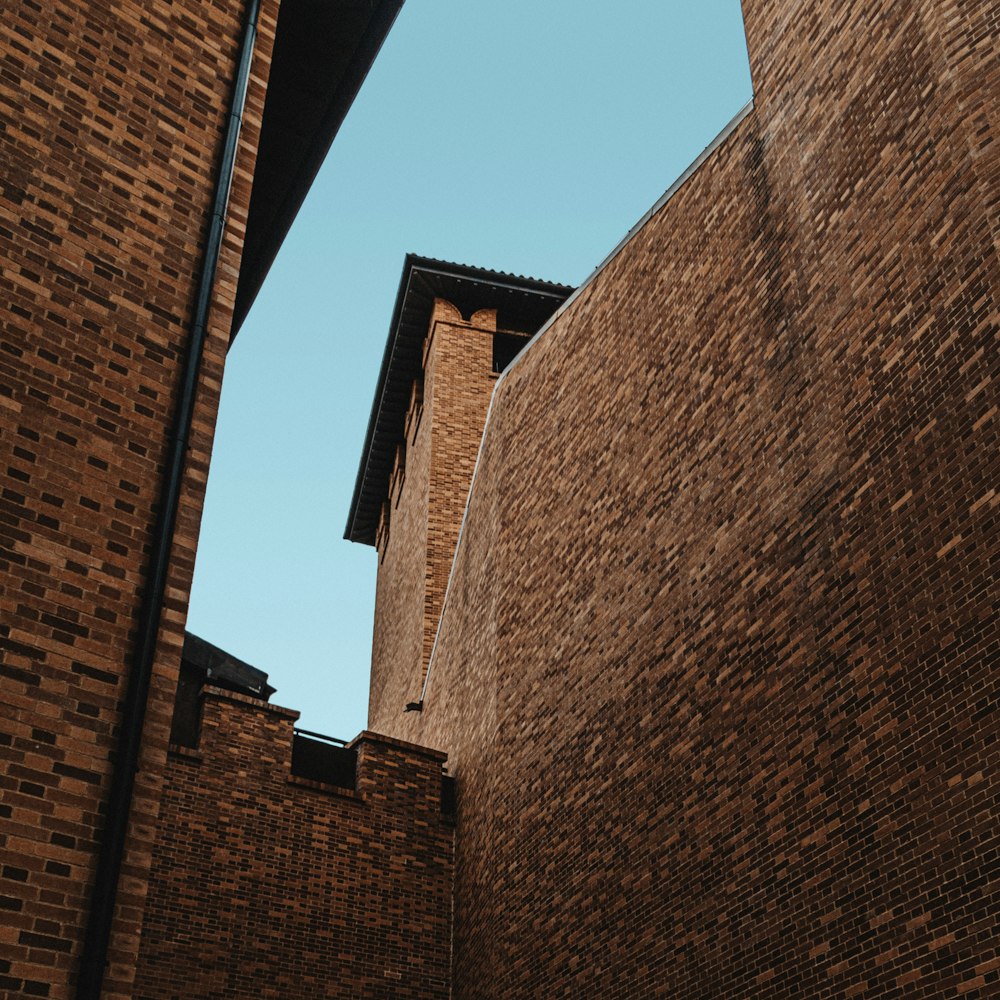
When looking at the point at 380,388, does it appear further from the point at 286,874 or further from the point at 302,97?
the point at 302,97

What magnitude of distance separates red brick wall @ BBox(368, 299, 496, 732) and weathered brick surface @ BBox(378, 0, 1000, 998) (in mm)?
6655

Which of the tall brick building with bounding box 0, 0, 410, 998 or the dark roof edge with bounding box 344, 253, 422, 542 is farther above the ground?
the dark roof edge with bounding box 344, 253, 422, 542

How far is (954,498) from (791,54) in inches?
216

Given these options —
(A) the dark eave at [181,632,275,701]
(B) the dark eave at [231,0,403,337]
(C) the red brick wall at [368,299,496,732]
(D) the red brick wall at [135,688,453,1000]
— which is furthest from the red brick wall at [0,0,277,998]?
(C) the red brick wall at [368,299,496,732]

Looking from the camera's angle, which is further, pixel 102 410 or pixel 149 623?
pixel 102 410

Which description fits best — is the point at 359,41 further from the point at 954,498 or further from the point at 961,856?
the point at 961,856

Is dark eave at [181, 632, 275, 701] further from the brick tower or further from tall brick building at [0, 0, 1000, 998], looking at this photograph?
tall brick building at [0, 0, 1000, 998]

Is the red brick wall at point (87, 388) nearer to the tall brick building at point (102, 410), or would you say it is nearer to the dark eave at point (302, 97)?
the tall brick building at point (102, 410)

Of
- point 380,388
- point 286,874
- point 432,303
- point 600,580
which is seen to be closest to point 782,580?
point 600,580

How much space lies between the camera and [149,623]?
20.2 ft

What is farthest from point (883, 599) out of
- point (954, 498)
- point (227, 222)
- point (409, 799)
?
point (409, 799)

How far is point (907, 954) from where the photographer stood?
7.86 meters

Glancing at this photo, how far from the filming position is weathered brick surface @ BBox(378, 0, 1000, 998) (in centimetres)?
823

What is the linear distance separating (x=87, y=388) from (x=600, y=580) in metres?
7.67
